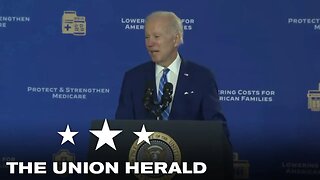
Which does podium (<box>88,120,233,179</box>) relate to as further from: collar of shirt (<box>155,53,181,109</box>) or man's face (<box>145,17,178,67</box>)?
man's face (<box>145,17,178,67</box>)

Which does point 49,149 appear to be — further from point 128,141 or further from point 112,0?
point 112,0

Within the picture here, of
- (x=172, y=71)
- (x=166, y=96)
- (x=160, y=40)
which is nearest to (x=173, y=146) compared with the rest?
(x=166, y=96)

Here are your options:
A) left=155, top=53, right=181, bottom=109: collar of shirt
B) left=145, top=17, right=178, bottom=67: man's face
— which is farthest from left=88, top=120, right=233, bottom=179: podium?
left=145, top=17, right=178, bottom=67: man's face

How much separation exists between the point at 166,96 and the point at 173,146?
0.22m

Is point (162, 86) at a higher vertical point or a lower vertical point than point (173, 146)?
higher

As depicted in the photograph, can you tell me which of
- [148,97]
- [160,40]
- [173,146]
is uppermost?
[160,40]

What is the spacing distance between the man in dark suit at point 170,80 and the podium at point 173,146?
0.12 feet

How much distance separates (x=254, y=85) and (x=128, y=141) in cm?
59

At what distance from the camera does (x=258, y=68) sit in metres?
1.81

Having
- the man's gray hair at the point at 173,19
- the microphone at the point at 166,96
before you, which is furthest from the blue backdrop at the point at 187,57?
the microphone at the point at 166,96

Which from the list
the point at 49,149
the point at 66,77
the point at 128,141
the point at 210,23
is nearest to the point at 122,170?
the point at 128,141

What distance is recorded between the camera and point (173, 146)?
5.97 ft

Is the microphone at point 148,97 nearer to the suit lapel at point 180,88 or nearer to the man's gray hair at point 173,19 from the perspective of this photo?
the suit lapel at point 180,88

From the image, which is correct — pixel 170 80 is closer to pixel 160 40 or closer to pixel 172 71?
pixel 172 71
